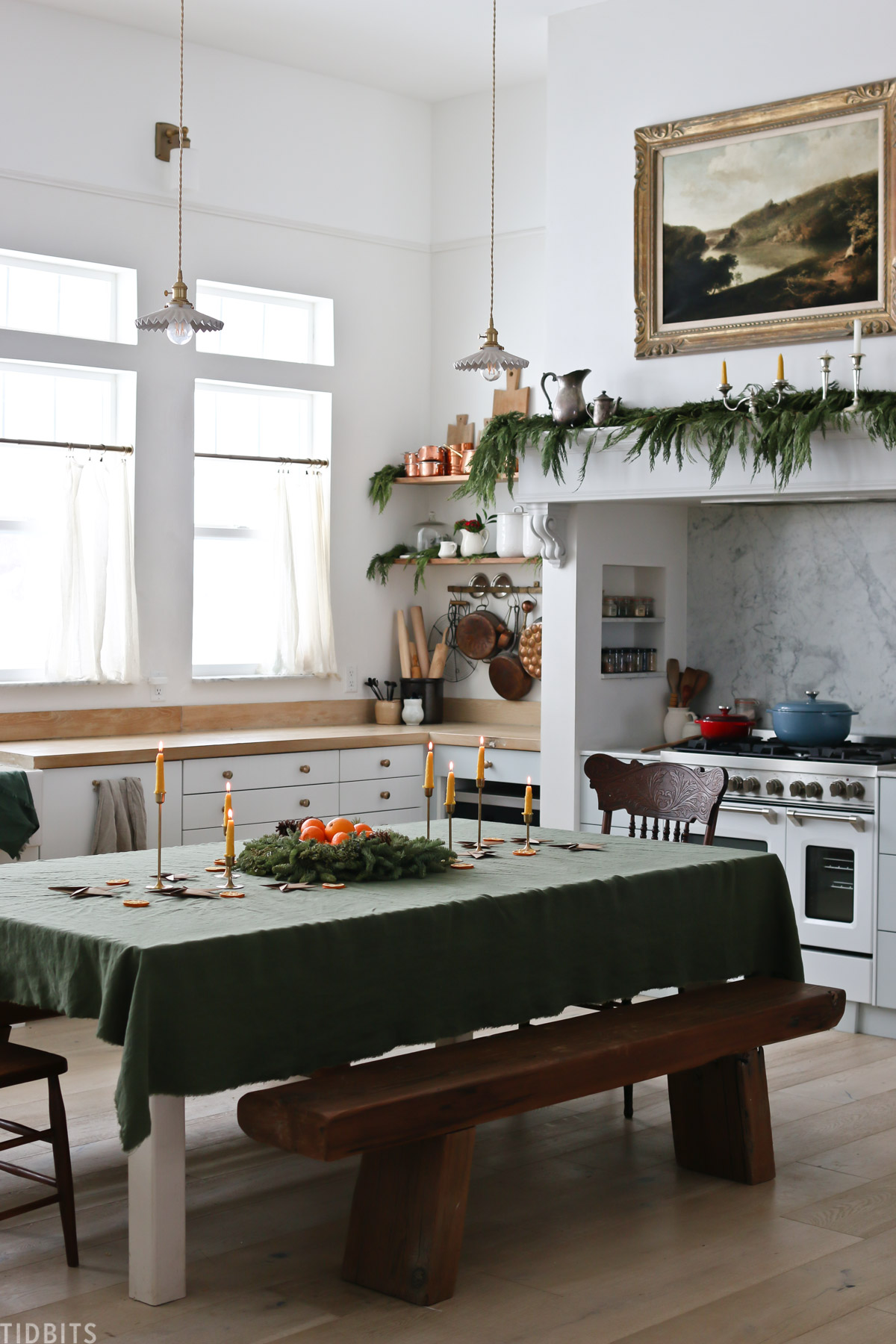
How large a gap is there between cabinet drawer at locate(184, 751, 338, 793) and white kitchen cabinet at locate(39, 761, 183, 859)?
154 millimetres

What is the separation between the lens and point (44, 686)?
628cm

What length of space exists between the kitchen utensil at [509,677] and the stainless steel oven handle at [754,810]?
5.94ft

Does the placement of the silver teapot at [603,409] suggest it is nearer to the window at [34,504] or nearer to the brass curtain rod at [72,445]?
the brass curtain rod at [72,445]

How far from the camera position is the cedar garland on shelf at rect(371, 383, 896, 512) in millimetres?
5121

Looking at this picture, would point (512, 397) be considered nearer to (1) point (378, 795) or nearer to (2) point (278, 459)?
(2) point (278, 459)

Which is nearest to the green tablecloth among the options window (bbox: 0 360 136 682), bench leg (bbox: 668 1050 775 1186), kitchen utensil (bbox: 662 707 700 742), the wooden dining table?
the wooden dining table

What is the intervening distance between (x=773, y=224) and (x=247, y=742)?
2.83 meters

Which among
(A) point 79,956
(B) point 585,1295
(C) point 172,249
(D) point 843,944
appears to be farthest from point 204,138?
(B) point 585,1295

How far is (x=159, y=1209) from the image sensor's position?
116 inches

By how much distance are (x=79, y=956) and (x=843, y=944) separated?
3184 millimetres

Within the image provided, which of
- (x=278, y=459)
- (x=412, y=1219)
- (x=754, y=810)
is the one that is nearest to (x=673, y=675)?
(x=754, y=810)

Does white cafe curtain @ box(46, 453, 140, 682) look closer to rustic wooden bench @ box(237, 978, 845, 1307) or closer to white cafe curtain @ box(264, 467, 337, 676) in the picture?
white cafe curtain @ box(264, 467, 337, 676)

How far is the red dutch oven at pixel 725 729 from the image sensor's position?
5867mm

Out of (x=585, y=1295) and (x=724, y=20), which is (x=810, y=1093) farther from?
(x=724, y=20)
